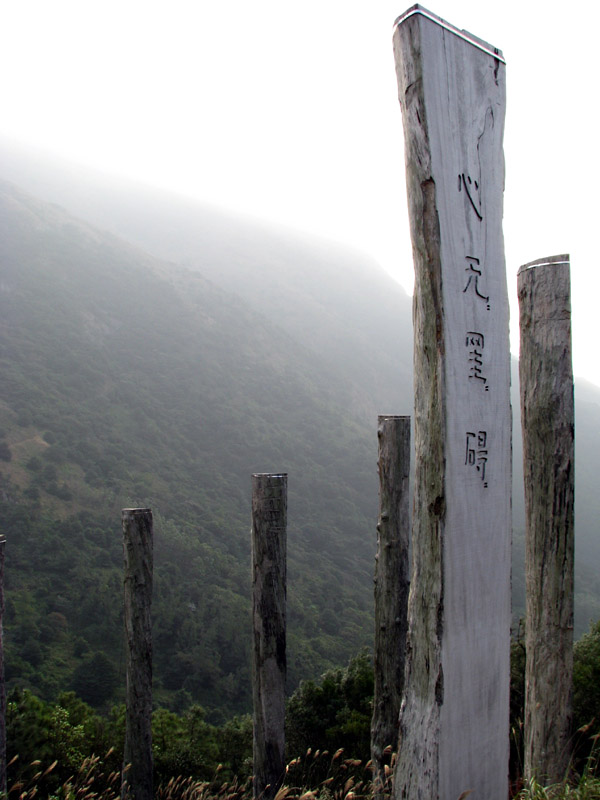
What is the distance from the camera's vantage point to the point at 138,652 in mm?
3689

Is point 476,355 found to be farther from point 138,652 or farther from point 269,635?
point 138,652

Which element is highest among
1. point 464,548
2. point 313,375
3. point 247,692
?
point 313,375

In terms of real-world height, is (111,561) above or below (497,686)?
below

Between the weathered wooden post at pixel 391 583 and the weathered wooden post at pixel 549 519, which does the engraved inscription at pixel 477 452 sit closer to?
the weathered wooden post at pixel 549 519

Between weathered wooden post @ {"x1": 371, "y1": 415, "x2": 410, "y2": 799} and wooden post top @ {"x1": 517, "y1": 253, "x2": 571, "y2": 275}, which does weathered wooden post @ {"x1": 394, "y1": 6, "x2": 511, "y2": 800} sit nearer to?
wooden post top @ {"x1": 517, "y1": 253, "x2": 571, "y2": 275}

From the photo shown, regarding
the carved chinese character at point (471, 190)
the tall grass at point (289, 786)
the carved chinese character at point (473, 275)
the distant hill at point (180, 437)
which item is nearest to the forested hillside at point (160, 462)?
the distant hill at point (180, 437)

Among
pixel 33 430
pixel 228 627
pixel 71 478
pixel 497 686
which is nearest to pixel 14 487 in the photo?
pixel 71 478

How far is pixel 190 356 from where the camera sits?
4084cm

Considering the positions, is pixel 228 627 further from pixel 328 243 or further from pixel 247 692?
pixel 328 243

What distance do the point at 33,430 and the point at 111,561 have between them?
25.8 ft

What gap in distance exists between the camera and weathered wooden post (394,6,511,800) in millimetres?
1865

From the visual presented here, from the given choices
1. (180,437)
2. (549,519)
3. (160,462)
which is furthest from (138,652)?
(180,437)

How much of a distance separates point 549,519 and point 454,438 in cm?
67

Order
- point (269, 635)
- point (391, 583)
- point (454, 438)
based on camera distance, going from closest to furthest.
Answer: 1. point (454, 438)
2. point (269, 635)
3. point (391, 583)
